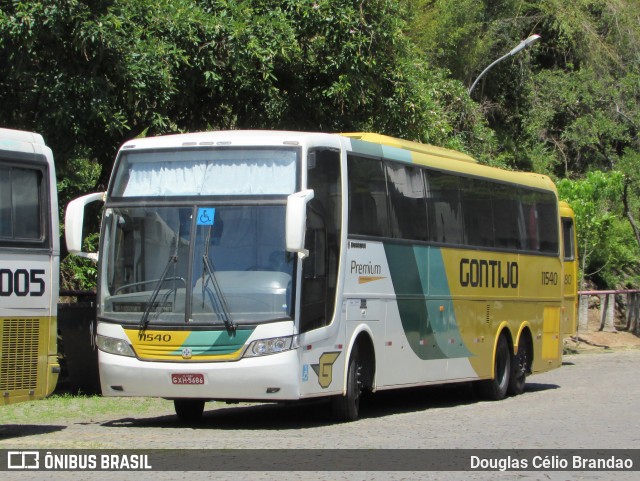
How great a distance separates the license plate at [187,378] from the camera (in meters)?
12.1

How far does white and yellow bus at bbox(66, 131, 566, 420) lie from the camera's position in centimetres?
1210

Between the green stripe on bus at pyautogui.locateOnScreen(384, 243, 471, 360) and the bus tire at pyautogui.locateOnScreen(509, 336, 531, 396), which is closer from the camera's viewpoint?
the green stripe on bus at pyautogui.locateOnScreen(384, 243, 471, 360)

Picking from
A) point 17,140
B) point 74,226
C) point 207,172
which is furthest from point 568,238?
point 17,140

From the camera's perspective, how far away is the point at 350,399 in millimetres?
13344

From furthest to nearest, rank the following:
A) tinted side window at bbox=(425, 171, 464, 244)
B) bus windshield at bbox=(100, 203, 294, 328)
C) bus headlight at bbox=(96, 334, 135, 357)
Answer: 1. tinted side window at bbox=(425, 171, 464, 244)
2. bus headlight at bbox=(96, 334, 135, 357)
3. bus windshield at bbox=(100, 203, 294, 328)

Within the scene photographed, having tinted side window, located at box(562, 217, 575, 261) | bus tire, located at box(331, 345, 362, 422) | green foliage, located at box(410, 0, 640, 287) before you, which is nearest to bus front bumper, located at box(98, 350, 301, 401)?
bus tire, located at box(331, 345, 362, 422)

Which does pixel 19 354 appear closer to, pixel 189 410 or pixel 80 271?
pixel 189 410

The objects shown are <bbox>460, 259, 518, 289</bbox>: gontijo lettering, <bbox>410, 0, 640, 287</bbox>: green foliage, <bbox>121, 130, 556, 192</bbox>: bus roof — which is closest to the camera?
<bbox>121, 130, 556, 192</bbox>: bus roof

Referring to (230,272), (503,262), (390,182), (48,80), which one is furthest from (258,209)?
(503,262)

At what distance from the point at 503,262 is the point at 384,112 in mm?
3906

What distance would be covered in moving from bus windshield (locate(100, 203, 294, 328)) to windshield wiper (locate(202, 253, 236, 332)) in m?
0.01

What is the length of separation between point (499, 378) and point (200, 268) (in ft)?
24.7

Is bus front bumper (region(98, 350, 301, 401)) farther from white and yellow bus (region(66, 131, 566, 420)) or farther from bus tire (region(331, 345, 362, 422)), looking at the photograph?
bus tire (region(331, 345, 362, 422))

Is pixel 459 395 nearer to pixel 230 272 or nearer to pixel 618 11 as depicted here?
pixel 230 272
